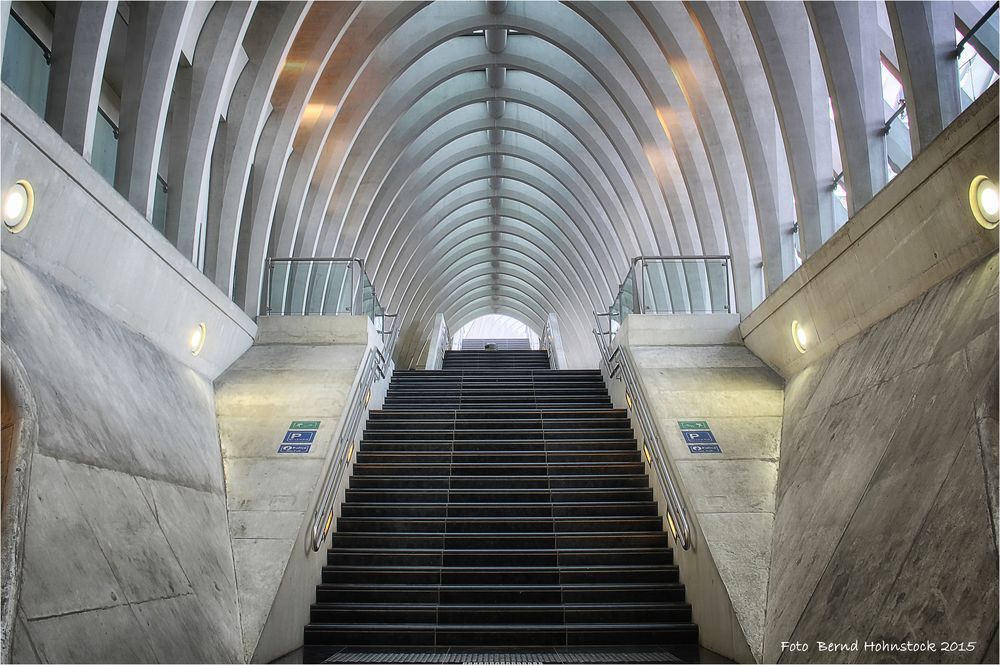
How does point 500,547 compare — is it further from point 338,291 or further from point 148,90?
point 148,90

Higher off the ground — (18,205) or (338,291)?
(338,291)

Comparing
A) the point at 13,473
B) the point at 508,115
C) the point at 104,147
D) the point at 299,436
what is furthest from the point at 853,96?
the point at 508,115

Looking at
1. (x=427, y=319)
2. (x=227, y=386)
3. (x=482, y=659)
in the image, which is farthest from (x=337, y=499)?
(x=427, y=319)

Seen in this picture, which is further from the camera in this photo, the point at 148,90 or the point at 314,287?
the point at 314,287

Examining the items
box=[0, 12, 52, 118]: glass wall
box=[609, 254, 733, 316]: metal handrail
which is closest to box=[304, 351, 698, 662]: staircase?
box=[609, 254, 733, 316]: metal handrail

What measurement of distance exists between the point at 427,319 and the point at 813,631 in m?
38.4

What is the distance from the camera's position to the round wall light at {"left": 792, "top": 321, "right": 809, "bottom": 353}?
986 cm

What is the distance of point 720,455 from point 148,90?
784cm

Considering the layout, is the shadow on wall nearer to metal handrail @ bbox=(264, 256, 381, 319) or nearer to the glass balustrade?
the glass balustrade

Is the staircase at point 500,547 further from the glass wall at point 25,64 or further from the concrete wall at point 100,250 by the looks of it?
the glass wall at point 25,64

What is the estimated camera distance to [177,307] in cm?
947

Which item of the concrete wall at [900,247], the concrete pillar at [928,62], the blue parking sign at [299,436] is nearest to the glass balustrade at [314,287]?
the blue parking sign at [299,436]

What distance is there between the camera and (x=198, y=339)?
33.2 ft

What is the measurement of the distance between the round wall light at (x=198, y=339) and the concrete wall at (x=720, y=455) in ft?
18.7
